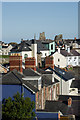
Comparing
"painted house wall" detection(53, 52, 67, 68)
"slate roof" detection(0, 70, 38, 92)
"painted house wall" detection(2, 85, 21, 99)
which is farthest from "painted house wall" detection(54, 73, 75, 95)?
"painted house wall" detection(53, 52, 67, 68)

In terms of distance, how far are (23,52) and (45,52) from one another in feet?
24.7

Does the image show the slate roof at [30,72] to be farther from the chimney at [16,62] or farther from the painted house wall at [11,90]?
A: the painted house wall at [11,90]

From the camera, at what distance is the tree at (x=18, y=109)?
Answer: 23859 mm

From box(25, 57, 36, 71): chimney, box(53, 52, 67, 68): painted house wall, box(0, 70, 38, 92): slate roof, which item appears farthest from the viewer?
box(53, 52, 67, 68): painted house wall

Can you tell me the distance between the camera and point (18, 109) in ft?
79.2

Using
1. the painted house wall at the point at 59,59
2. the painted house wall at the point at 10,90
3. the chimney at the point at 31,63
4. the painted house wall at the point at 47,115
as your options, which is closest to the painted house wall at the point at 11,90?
the painted house wall at the point at 10,90

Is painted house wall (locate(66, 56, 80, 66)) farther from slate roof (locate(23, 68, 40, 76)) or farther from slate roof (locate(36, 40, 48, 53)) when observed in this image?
slate roof (locate(23, 68, 40, 76))

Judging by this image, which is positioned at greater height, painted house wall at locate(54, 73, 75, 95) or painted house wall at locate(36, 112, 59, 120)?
painted house wall at locate(54, 73, 75, 95)

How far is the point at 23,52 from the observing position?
6838cm

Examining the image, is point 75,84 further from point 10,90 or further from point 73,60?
point 73,60

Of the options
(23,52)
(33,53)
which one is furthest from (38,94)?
(23,52)

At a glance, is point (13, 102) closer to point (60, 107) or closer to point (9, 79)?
point (9, 79)

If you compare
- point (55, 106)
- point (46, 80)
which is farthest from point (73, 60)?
point (55, 106)

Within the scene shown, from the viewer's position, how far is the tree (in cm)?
2386
